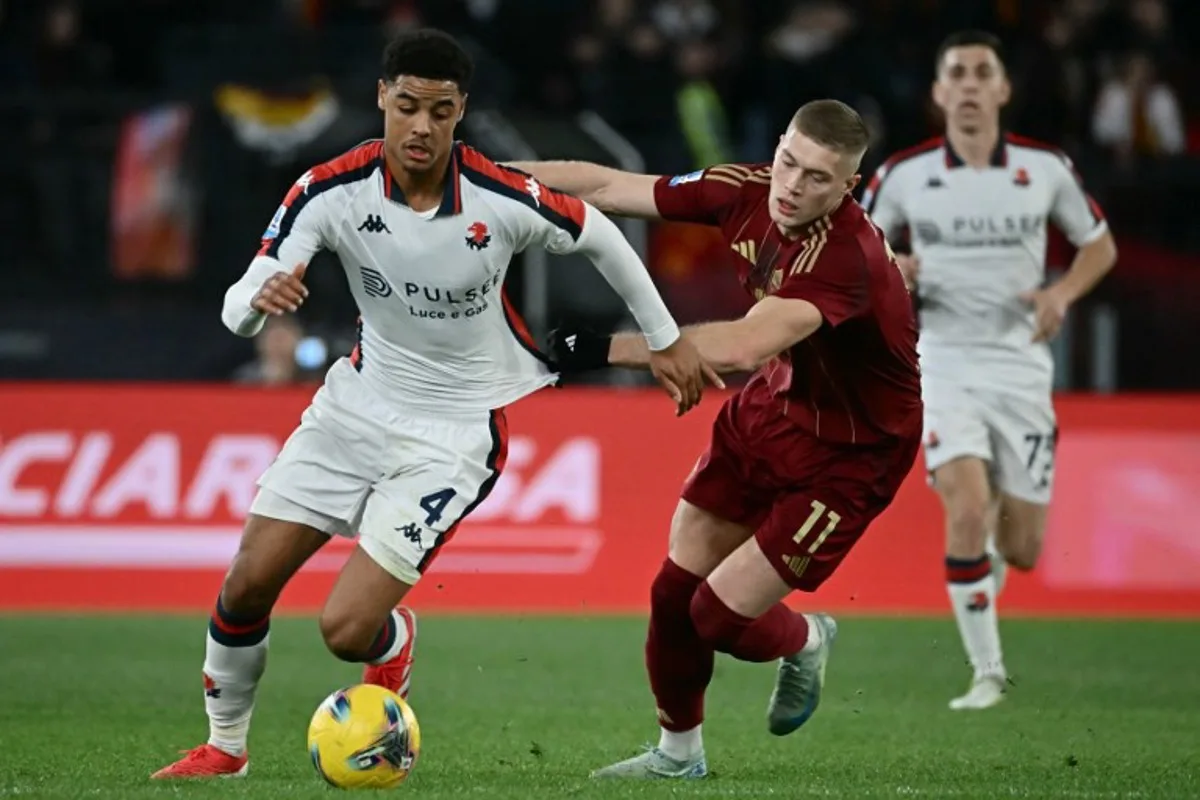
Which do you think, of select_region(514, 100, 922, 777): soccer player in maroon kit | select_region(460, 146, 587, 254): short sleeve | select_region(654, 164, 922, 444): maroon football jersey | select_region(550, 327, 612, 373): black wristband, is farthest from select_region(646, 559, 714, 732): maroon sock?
select_region(460, 146, 587, 254): short sleeve

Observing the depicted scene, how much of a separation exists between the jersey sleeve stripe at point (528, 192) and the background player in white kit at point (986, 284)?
11.1ft

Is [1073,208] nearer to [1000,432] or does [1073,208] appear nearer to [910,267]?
[910,267]

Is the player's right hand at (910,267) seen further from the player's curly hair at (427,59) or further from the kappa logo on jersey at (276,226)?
the kappa logo on jersey at (276,226)

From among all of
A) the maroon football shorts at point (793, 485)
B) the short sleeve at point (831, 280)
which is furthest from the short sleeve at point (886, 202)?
the short sleeve at point (831, 280)

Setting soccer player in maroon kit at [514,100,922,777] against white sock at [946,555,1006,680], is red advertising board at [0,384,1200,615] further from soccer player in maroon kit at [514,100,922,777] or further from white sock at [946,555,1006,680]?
soccer player in maroon kit at [514,100,922,777]

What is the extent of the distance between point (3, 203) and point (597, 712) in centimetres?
887

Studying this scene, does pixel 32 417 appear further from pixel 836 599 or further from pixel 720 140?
pixel 720 140

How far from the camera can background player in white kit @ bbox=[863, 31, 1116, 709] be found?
9.64 meters

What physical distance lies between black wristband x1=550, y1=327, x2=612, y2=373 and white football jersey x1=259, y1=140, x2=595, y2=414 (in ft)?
1.07

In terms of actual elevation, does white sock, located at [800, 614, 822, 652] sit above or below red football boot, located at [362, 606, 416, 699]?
below

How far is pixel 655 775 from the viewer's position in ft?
22.7

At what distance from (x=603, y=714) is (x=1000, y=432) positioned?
239cm

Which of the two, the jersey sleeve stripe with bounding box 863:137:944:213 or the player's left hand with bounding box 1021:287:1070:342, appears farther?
the jersey sleeve stripe with bounding box 863:137:944:213

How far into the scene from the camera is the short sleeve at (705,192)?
7086 mm
